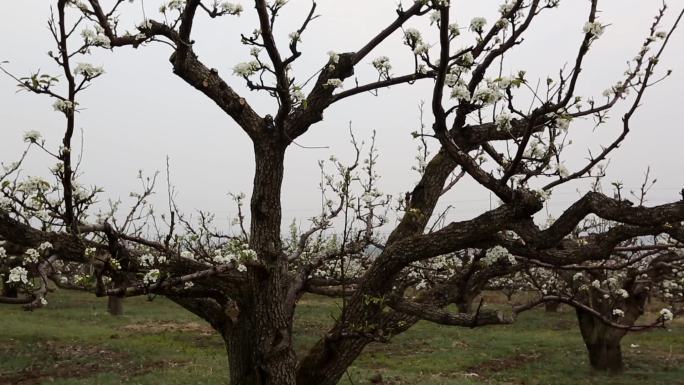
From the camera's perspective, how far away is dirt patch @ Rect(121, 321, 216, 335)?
24625 millimetres

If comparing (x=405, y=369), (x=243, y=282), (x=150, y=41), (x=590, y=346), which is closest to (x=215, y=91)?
(x=150, y=41)

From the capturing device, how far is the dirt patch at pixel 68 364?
15.3 m

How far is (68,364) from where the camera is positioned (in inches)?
672

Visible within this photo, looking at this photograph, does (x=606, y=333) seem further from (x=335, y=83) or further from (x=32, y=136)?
(x=32, y=136)

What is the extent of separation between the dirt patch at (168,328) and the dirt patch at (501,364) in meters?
12.1

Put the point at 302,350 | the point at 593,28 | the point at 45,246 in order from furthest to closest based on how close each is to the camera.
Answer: the point at 302,350, the point at 45,246, the point at 593,28

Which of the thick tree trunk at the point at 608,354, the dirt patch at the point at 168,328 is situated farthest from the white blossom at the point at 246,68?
the dirt patch at the point at 168,328

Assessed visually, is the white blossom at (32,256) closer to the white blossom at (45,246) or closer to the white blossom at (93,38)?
the white blossom at (45,246)

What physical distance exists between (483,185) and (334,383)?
379 cm

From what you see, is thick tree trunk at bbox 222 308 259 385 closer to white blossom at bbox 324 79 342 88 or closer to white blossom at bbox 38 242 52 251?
white blossom at bbox 38 242 52 251

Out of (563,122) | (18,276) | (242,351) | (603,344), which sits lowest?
(603,344)

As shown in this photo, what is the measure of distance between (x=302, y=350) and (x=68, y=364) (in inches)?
322

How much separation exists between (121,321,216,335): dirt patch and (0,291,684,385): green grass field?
0.16ft

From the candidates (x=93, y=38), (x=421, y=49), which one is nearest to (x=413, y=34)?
(x=421, y=49)
